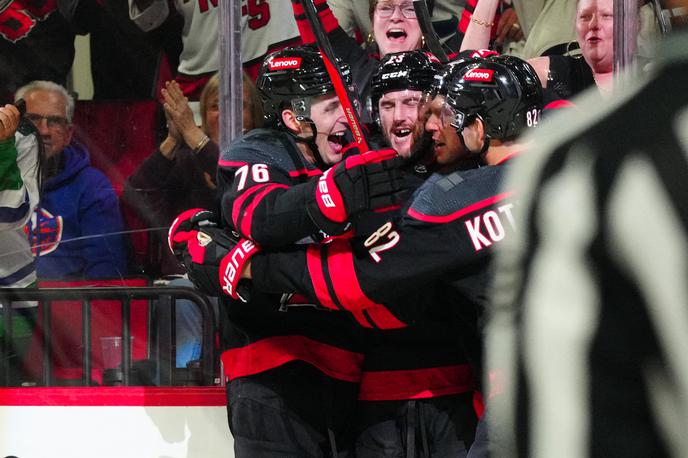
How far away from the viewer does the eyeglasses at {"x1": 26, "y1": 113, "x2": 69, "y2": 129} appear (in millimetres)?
3006

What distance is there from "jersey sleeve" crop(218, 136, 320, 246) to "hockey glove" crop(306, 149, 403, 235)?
4cm

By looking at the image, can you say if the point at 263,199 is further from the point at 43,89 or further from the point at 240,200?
the point at 43,89

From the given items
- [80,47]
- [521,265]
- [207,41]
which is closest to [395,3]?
[207,41]

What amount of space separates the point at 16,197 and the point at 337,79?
107 cm

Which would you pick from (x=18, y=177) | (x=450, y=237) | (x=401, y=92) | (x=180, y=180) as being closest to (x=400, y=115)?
(x=401, y=92)

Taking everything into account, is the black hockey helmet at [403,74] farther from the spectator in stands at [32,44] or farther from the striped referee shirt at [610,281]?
the striped referee shirt at [610,281]

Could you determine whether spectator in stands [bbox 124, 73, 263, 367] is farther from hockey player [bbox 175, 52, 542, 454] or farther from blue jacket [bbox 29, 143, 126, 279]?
hockey player [bbox 175, 52, 542, 454]

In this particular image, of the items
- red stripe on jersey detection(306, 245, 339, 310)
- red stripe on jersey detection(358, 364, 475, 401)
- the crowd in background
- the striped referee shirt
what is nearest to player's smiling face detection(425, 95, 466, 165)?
the crowd in background

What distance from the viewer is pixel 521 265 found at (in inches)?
28.7

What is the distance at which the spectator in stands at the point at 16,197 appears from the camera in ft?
9.80

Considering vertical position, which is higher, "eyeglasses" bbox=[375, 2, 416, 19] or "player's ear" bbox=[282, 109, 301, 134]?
"eyeglasses" bbox=[375, 2, 416, 19]

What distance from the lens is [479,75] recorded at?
2268 millimetres

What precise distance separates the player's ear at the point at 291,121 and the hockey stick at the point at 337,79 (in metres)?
0.12

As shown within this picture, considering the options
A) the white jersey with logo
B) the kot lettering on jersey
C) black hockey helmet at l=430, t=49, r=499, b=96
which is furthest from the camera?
the white jersey with logo
